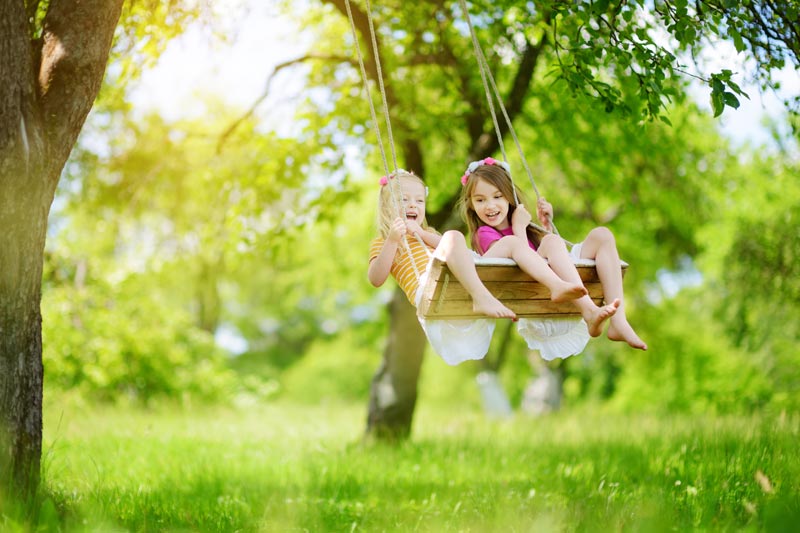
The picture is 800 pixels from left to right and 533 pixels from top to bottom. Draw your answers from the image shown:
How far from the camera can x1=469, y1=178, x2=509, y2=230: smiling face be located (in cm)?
401

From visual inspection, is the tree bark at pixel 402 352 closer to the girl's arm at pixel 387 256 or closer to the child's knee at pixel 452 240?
the girl's arm at pixel 387 256

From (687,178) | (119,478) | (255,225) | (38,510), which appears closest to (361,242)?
(687,178)

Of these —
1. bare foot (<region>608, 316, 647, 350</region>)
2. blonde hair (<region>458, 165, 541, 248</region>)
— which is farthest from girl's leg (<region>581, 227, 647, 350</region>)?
blonde hair (<region>458, 165, 541, 248</region>)

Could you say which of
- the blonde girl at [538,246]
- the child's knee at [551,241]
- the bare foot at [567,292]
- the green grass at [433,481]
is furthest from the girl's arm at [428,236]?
the green grass at [433,481]

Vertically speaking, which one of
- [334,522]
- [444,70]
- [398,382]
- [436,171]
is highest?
[444,70]

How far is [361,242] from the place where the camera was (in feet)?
51.1

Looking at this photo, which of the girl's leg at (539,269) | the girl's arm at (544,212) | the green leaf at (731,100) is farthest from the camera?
the girl's arm at (544,212)

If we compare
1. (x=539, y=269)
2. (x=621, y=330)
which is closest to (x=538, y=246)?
(x=539, y=269)

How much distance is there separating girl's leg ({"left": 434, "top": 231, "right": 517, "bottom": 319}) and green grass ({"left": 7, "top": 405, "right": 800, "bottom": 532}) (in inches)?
36.1

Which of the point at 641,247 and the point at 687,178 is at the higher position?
the point at 687,178

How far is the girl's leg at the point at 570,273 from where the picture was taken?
138 inches

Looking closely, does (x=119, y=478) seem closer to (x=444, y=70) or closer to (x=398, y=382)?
(x=398, y=382)

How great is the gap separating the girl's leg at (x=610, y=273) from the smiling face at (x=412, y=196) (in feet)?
3.06

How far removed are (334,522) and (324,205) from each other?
3978mm
